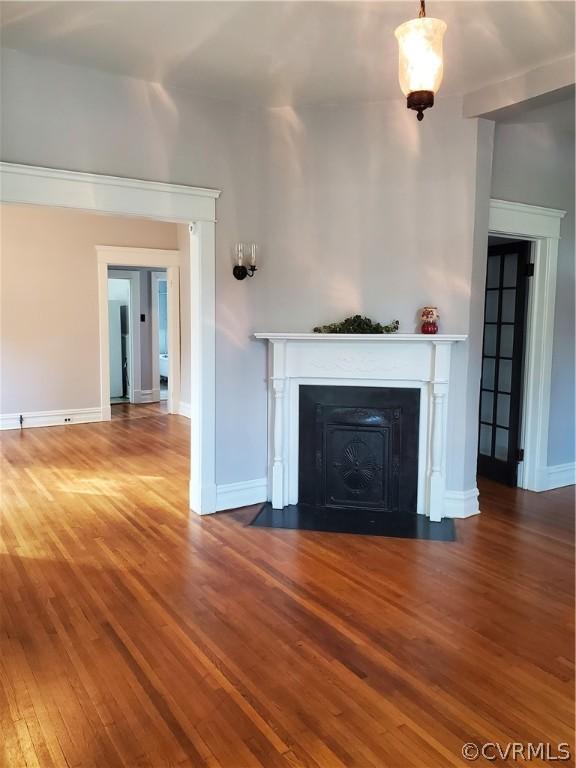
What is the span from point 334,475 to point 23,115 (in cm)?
303

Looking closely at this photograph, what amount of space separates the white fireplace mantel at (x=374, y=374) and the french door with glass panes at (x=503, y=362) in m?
1.24

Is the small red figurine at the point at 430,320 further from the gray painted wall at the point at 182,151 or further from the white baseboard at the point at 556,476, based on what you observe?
the white baseboard at the point at 556,476

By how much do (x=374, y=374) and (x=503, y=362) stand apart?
165cm

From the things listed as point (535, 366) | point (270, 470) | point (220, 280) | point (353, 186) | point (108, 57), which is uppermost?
point (108, 57)

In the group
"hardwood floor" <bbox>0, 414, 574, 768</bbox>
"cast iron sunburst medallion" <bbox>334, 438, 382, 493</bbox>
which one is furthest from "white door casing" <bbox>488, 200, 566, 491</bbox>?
"cast iron sunburst medallion" <bbox>334, 438, 382, 493</bbox>

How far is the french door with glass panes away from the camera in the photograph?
4953 millimetres

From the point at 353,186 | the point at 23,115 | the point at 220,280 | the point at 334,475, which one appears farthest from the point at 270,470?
the point at 23,115

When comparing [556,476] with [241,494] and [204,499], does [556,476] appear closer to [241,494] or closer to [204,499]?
[241,494]

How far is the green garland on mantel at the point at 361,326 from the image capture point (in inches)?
161

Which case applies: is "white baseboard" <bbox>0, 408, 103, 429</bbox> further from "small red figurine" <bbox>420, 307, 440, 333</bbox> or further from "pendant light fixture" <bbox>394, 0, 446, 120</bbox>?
"pendant light fixture" <bbox>394, 0, 446, 120</bbox>

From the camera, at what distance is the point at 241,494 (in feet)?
14.4

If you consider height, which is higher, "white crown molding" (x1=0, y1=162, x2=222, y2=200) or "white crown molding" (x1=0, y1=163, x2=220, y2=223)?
"white crown molding" (x1=0, y1=162, x2=222, y2=200)

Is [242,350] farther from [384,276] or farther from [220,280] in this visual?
[384,276]

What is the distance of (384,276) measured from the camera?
421 centimetres
